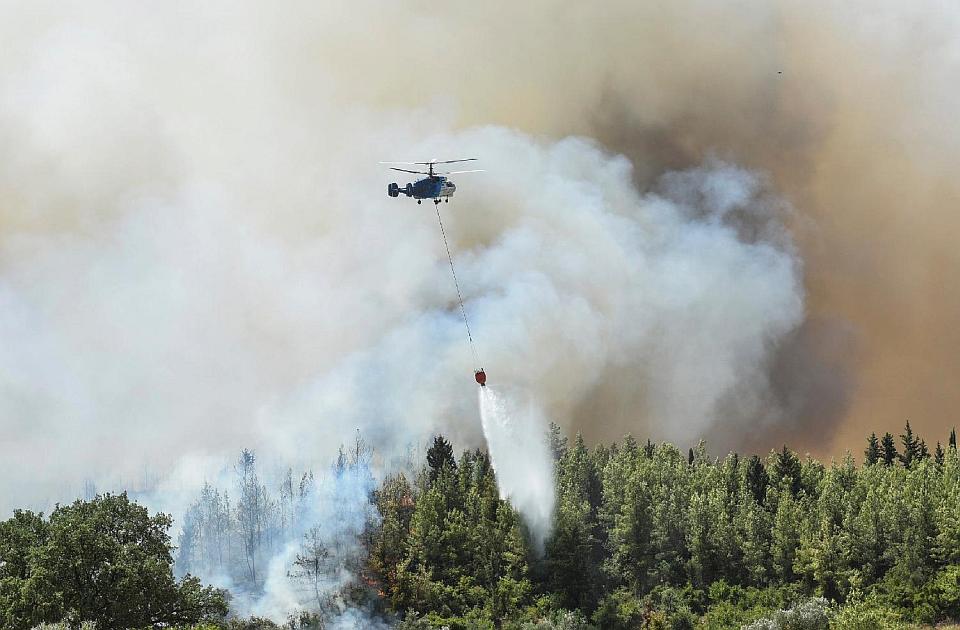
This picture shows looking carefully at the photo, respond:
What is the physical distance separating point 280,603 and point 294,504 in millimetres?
28987

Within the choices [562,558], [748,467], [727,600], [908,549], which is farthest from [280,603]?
[908,549]

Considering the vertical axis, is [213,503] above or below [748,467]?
above

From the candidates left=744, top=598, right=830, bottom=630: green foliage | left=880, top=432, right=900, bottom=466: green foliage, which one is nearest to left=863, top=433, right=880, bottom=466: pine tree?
left=880, top=432, right=900, bottom=466: green foliage

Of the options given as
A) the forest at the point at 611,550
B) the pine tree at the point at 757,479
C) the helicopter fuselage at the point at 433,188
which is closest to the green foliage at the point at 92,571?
the forest at the point at 611,550

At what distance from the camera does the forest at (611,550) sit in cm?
11212

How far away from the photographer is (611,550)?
130250 millimetres

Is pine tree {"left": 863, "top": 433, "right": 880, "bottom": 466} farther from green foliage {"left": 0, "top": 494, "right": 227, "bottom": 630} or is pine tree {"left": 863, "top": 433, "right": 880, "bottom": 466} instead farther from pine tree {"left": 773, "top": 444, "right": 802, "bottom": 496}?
green foliage {"left": 0, "top": 494, "right": 227, "bottom": 630}

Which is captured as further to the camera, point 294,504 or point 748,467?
point 294,504

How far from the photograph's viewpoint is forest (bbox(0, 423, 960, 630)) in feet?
368

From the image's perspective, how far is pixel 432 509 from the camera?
134 meters

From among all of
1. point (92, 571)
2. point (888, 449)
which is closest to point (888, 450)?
point (888, 449)

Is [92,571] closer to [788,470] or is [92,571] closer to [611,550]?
[611,550]

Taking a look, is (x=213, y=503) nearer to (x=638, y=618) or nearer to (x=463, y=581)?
(x=463, y=581)

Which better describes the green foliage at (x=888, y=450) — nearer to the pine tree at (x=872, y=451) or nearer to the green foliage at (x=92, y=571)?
the pine tree at (x=872, y=451)
